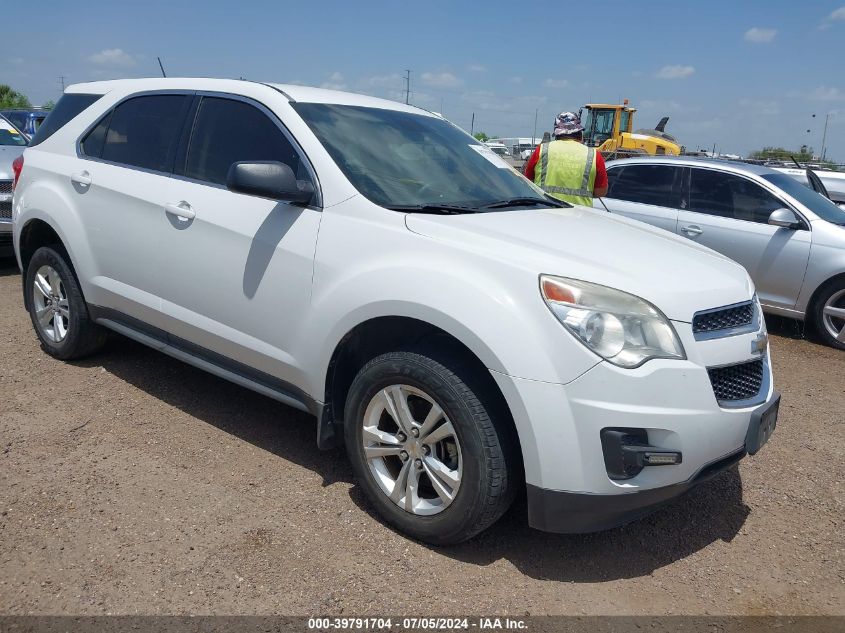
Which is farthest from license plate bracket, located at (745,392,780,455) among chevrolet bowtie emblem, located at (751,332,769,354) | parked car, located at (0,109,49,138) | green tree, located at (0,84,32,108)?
green tree, located at (0,84,32,108)

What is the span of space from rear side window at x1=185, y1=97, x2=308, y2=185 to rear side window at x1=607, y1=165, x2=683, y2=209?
200 inches

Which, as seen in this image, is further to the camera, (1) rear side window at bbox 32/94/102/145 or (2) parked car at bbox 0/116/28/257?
(2) parked car at bbox 0/116/28/257

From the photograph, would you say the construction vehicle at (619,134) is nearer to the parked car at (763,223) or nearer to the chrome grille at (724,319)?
the parked car at (763,223)

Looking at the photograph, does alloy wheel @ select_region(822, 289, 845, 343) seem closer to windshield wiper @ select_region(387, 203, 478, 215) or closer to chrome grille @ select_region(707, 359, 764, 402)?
chrome grille @ select_region(707, 359, 764, 402)

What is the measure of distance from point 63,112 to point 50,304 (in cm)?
127

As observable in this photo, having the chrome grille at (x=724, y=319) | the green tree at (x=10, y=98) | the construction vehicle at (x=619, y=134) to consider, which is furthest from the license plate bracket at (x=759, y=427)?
the green tree at (x=10, y=98)

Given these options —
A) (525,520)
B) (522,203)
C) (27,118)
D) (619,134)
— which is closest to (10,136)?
(27,118)

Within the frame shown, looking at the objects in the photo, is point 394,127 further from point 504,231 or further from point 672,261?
point 672,261

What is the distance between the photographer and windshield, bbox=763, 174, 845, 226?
268 inches

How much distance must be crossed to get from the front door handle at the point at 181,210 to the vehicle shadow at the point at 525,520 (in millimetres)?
1207

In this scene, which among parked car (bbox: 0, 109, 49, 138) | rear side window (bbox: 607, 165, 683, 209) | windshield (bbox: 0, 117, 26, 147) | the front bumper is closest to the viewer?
the front bumper

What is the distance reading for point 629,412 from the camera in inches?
99.4

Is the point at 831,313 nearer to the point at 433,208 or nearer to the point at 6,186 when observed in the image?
the point at 433,208

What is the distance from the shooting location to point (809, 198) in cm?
706
